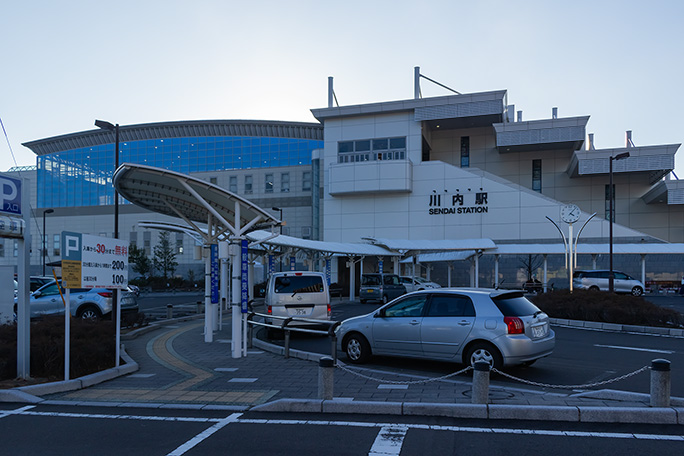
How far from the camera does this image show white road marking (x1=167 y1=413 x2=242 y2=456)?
5.81 meters

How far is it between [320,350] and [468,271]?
35860mm

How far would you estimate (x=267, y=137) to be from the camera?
211ft

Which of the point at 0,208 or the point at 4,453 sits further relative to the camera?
the point at 0,208

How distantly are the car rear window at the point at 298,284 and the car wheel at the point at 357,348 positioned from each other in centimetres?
417

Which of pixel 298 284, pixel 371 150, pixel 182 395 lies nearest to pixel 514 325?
pixel 182 395

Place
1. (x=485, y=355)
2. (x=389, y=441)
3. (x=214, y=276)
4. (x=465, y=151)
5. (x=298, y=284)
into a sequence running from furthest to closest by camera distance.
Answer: (x=465, y=151) → (x=214, y=276) → (x=298, y=284) → (x=485, y=355) → (x=389, y=441)

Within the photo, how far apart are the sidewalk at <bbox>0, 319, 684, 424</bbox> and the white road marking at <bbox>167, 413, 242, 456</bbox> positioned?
50cm

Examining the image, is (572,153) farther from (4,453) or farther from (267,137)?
(4,453)

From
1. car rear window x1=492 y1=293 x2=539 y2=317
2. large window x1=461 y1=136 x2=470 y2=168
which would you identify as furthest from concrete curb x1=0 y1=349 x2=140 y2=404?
large window x1=461 y1=136 x2=470 y2=168

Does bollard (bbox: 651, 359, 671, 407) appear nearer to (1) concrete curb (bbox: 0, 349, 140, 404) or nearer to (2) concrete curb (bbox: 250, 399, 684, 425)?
(2) concrete curb (bbox: 250, 399, 684, 425)

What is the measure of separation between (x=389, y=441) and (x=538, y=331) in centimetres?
461

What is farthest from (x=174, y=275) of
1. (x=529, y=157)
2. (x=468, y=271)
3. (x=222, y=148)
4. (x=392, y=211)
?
(x=529, y=157)

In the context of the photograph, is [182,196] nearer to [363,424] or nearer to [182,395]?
[182,395]

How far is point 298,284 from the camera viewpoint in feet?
50.7
